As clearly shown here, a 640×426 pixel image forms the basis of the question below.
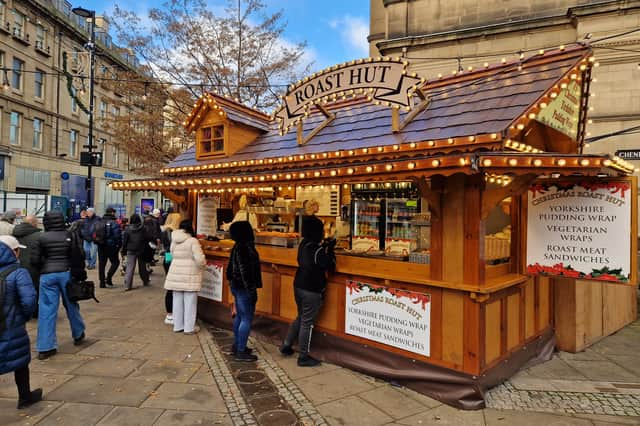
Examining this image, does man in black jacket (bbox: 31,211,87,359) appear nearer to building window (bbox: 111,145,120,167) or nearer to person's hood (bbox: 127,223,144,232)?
person's hood (bbox: 127,223,144,232)

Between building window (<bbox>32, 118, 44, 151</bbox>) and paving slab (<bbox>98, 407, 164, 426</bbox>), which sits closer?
paving slab (<bbox>98, 407, 164, 426</bbox>)

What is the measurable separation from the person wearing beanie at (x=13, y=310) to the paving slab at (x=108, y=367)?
115cm

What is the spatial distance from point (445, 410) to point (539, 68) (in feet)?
14.8

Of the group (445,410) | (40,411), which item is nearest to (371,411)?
(445,410)

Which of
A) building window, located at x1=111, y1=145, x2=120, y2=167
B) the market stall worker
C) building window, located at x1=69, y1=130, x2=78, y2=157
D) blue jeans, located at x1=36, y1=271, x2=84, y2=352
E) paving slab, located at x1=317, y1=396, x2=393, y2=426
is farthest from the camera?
building window, located at x1=111, y1=145, x2=120, y2=167

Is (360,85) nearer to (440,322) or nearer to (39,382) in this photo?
(440,322)

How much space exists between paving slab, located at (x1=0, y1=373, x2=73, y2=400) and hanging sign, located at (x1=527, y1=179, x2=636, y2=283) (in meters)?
5.89

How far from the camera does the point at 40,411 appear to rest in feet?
13.0

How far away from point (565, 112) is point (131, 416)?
634cm

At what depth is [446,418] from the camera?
3.98m

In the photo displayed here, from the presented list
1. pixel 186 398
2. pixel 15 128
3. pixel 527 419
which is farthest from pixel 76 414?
pixel 15 128

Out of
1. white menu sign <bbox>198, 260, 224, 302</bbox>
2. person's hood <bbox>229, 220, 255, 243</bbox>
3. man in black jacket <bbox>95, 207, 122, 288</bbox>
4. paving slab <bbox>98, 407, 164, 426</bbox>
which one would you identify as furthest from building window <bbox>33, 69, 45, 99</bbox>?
paving slab <bbox>98, 407, 164, 426</bbox>

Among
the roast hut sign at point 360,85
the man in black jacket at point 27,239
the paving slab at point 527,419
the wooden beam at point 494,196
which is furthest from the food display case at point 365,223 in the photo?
the man in black jacket at point 27,239

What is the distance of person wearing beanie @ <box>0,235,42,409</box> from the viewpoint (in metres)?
3.63
